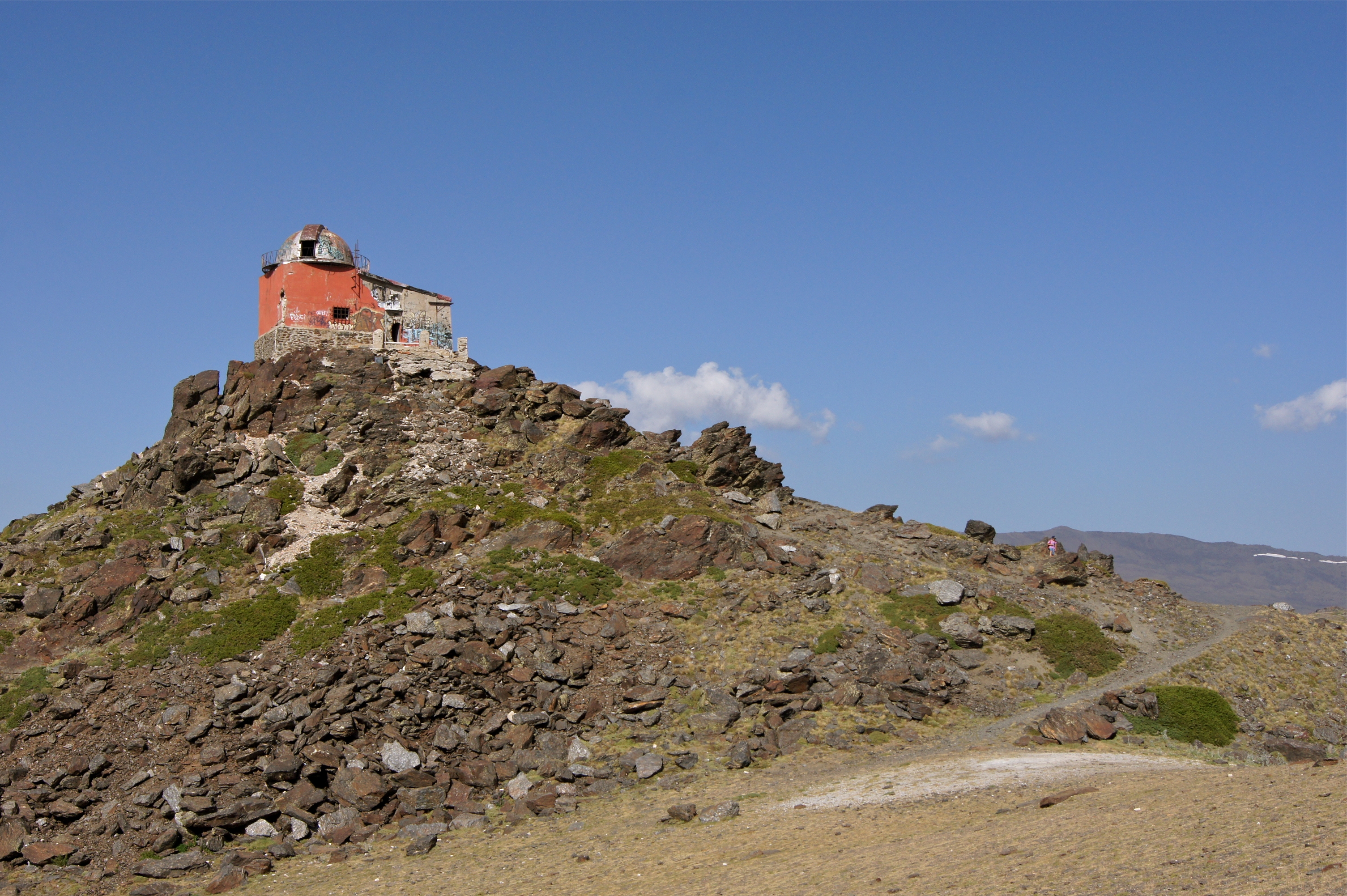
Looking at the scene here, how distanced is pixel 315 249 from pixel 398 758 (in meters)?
35.6

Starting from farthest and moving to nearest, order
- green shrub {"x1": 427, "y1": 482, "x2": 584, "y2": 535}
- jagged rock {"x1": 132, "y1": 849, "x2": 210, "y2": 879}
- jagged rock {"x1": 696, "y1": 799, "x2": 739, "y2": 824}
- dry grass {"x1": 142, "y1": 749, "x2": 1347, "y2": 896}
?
green shrub {"x1": 427, "y1": 482, "x2": 584, "y2": 535} → jagged rock {"x1": 696, "y1": 799, "x2": 739, "y2": 824} → jagged rock {"x1": 132, "y1": 849, "x2": 210, "y2": 879} → dry grass {"x1": 142, "y1": 749, "x2": 1347, "y2": 896}

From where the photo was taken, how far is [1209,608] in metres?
45.1

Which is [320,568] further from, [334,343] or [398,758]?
[334,343]

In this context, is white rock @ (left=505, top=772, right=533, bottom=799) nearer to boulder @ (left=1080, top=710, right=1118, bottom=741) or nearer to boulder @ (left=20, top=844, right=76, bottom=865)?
boulder @ (left=20, top=844, right=76, bottom=865)

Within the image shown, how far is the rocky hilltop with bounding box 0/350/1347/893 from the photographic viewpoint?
2741 cm

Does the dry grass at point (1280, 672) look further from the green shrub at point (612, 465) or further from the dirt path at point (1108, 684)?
the green shrub at point (612, 465)

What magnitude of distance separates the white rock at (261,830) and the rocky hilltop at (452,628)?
0.12 metres

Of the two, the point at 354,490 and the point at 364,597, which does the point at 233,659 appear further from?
the point at 354,490

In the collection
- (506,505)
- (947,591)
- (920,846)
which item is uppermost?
(506,505)

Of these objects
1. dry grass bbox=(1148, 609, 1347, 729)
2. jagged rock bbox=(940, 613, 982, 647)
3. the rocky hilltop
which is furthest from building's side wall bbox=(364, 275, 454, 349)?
dry grass bbox=(1148, 609, 1347, 729)

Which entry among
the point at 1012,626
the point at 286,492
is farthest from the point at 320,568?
the point at 1012,626

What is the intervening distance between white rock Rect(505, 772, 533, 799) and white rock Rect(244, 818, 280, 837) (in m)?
5.93

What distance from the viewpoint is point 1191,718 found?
105 feet

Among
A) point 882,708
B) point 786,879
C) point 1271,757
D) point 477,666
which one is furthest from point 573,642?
point 1271,757
